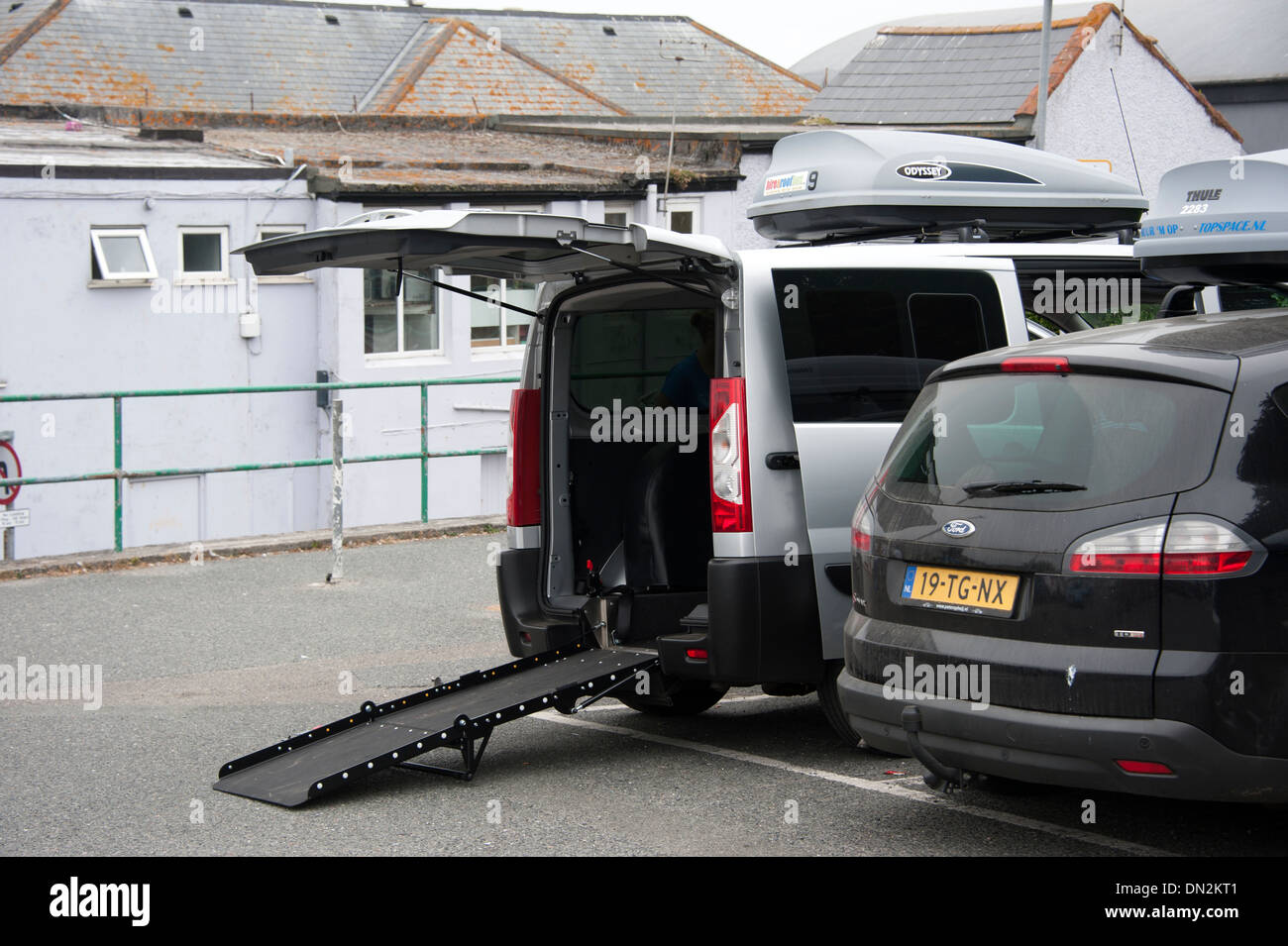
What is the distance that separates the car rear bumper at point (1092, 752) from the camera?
450 cm

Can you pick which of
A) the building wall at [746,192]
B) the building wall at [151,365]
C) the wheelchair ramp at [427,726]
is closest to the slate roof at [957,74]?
the building wall at [746,192]

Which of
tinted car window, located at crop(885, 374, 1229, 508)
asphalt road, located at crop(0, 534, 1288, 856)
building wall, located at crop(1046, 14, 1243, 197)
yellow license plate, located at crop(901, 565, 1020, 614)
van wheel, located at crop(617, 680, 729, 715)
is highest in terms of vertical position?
building wall, located at crop(1046, 14, 1243, 197)

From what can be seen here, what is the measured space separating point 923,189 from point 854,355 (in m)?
1.96

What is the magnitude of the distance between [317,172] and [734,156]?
678 centimetres

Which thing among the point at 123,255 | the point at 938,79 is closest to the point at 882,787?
the point at 123,255

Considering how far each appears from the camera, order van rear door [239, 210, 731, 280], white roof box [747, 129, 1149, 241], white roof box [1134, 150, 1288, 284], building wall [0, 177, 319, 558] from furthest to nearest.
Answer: building wall [0, 177, 319, 558] < white roof box [747, 129, 1149, 241] < white roof box [1134, 150, 1288, 284] < van rear door [239, 210, 731, 280]

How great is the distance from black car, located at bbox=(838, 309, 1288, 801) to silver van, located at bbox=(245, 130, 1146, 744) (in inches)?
33.3

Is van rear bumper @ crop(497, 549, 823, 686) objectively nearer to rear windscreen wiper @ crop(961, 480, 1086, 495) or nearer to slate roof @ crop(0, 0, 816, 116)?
rear windscreen wiper @ crop(961, 480, 1086, 495)

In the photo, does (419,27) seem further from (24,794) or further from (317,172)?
(24,794)

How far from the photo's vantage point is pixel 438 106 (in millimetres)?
35281

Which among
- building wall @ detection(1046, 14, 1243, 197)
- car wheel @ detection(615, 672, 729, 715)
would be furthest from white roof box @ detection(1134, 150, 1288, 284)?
building wall @ detection(1046, 14, 1243, 197)

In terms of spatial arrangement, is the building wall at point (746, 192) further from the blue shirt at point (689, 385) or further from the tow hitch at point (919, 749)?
the tow hitch at point (919, 749)

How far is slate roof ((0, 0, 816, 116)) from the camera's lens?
3638 centimetres

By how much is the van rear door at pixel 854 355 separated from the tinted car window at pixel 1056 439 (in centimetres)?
75
